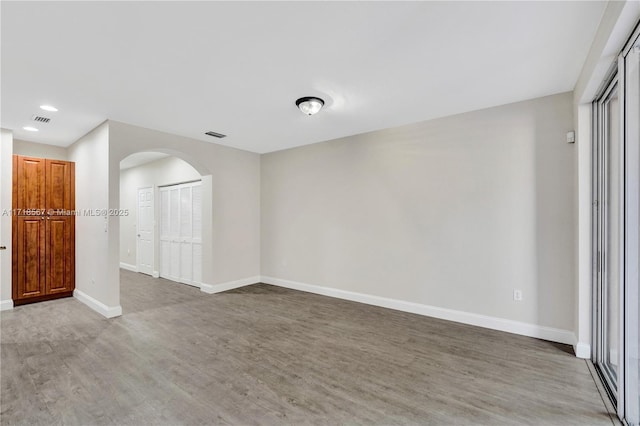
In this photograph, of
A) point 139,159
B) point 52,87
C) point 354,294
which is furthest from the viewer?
point 139,159

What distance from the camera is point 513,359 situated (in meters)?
2.77

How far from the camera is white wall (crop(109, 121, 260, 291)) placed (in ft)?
15.4

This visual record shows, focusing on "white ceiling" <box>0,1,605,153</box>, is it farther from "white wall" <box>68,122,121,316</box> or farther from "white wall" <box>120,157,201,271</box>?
"white wall" <box>120,157,201,271</box>

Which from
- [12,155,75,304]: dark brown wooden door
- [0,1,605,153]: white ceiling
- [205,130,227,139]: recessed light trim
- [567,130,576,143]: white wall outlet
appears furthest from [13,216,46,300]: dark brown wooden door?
[567,130,576,143]: white wall outlet

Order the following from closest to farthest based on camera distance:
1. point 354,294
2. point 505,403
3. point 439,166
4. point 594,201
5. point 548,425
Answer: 1. point 548,425
2. point 505,403
3. point 594,201
4. point 439,166
5. point 354,294

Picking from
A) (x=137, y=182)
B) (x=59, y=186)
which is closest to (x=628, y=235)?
(x=59, y=186)

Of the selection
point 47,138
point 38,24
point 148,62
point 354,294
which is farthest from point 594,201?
point 47,138

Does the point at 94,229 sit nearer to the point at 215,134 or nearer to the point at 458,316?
the point at 215,134

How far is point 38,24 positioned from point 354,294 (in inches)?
175

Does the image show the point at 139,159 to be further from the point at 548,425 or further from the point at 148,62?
the point at 548,425

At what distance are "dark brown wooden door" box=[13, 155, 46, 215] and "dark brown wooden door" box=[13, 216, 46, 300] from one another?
0.19 meters

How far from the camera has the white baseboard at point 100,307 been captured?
395 cm

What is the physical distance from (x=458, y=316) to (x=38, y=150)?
278 inches

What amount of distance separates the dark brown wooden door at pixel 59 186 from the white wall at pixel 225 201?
178cm
